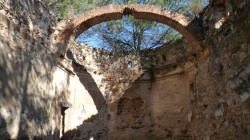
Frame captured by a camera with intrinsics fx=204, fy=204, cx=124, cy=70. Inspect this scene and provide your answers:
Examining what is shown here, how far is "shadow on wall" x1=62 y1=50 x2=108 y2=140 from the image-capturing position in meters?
7.29

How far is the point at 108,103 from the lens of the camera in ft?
27.4

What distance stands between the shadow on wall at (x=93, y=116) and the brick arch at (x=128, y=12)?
153 centimetres

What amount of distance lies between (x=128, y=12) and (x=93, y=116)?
13.3 ft

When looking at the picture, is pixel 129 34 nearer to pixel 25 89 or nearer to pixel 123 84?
pixel 123 84

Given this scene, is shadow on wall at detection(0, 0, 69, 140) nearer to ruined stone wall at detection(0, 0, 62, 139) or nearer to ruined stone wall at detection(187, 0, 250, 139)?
ruined stone wall at detection(0, 0, 62, 139)

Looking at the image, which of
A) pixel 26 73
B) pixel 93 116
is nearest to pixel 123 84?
pixel 93 116

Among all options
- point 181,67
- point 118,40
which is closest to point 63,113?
point 181,67

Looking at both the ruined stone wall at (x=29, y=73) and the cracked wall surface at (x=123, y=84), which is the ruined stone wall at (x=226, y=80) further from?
the ruined stone wall at (x=29, y=73)

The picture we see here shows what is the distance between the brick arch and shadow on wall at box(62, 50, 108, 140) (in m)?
1.53

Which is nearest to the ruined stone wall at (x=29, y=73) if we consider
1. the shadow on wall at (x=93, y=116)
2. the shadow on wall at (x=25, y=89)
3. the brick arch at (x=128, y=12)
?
the shadow on wall at (x=25, y=89)

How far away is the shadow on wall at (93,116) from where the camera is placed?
23.9ft

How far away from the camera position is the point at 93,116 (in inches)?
304

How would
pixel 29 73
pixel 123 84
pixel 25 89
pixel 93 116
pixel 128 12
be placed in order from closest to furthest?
pixel 25 89
pixel 29 73
pixel 128 12
pixel 93 116
pixel 123 84

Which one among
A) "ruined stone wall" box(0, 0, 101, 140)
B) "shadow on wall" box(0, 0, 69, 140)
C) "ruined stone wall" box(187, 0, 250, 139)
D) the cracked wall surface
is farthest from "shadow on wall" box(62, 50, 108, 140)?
"ruined stone wall" box(187, 0, 250, 139)
